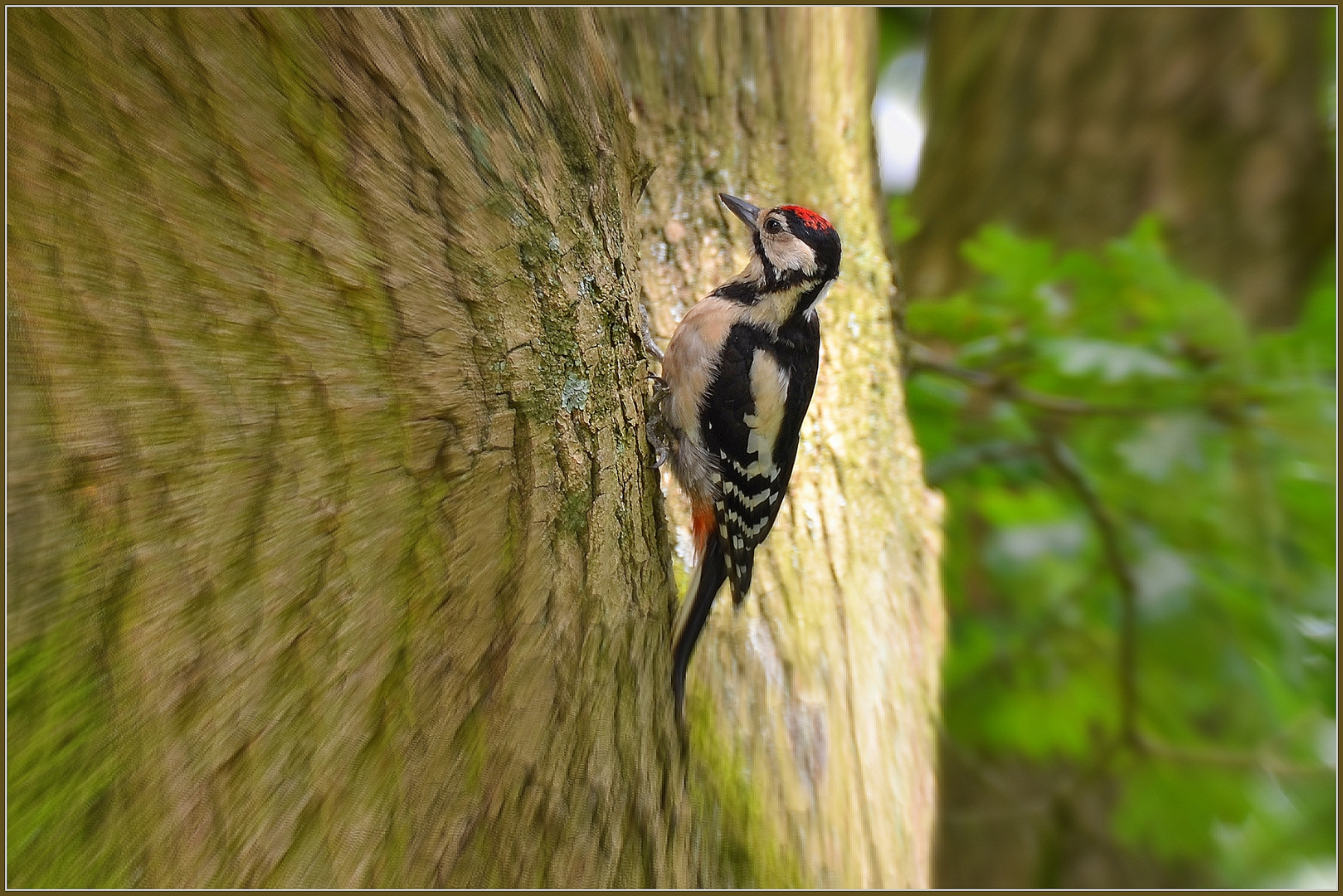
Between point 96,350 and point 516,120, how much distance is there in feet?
2.42

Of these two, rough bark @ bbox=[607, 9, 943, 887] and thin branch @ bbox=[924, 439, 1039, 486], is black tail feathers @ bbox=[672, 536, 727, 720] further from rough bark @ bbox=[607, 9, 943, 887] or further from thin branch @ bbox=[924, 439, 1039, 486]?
thin branch @ bbox=[924, 439, 1039, 486]

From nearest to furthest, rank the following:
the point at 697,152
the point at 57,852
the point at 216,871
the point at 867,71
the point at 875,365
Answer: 1. the point at 57,852
2. the point at 216,871
3. the point at 697,152
4. the point at 875,365
5. the point at 867,71

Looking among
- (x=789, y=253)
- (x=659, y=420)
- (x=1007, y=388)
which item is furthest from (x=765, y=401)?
(x=1007, y=388)

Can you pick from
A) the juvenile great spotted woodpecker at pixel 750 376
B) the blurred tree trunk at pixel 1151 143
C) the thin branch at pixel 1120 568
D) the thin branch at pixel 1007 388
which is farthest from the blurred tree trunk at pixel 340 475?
the blurred tree trunk at pixel 1151 143

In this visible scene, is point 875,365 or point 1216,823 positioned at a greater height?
point 875,365

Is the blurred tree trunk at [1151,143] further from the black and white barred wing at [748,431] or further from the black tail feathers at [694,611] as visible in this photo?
the black tail feathers at [694,611]

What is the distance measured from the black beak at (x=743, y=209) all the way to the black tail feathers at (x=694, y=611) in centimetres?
98

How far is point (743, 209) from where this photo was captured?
7.76 feet

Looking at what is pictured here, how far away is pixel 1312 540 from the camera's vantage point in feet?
10.4

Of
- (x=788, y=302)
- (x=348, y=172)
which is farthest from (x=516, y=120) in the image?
(x=788, y=302)

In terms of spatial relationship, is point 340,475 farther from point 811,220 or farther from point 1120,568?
point 1120,568

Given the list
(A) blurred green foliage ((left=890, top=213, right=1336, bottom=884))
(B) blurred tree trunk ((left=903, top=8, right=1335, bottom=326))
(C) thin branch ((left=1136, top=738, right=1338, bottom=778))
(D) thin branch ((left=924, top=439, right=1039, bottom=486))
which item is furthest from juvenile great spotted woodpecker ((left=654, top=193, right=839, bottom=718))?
(B) blurred tree trunk ((left=903, top=8, right=1335, bottom=326))

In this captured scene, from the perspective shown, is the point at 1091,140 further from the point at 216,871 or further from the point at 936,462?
the point at 216,871

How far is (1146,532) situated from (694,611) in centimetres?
277
